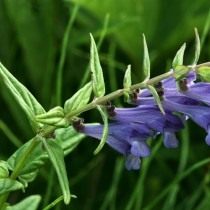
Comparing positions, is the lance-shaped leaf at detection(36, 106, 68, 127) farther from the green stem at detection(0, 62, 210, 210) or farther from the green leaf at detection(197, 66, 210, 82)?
the green leaf at detection(197, 66, 210, 82)

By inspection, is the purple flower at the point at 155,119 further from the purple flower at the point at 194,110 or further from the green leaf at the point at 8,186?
the green leaf at the point at 8,186

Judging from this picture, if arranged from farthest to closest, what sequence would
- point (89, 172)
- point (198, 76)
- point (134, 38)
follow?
point (134, 38) → point (89, 172) → point (198, 76)

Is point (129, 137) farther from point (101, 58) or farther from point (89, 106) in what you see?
point (101, 58)

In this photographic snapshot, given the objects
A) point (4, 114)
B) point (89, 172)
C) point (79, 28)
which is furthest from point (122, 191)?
point (79, 28)

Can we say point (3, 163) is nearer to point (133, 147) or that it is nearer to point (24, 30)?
point (133, 147)

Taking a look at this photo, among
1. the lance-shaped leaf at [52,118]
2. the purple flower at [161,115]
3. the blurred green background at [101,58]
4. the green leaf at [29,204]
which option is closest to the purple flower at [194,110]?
the purple flower at [161,115]
